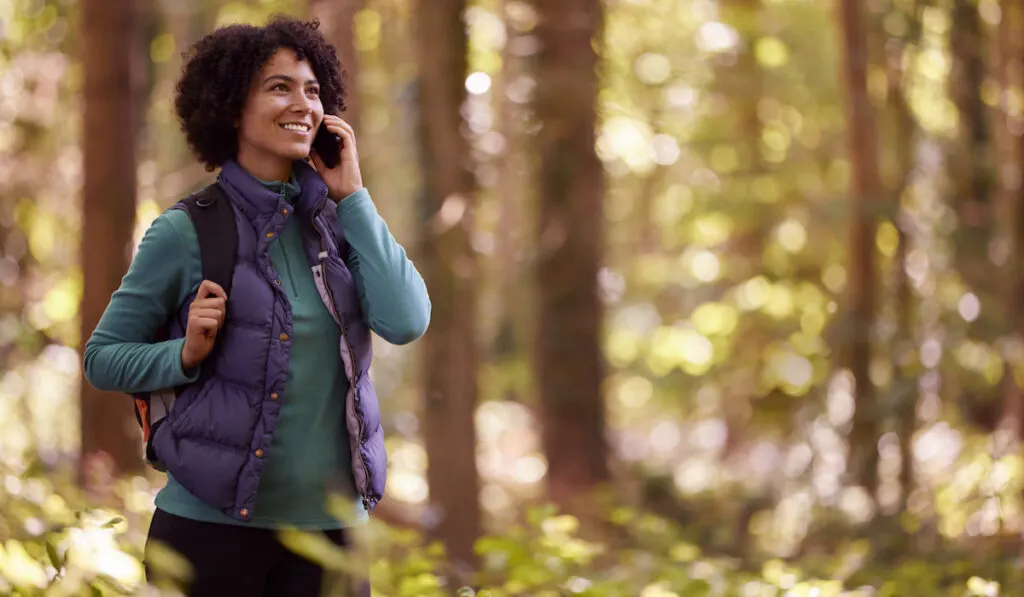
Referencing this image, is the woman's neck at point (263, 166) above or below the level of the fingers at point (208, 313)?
above

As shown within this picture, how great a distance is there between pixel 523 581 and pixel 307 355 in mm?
1993

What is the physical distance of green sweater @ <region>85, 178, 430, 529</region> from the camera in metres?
3.07

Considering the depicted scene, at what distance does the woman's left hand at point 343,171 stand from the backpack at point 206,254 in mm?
265

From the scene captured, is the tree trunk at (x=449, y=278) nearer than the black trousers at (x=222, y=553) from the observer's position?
No

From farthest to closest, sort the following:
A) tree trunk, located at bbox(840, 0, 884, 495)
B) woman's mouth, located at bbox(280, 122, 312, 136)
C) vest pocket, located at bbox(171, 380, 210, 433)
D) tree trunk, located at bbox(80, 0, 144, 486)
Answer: tree trunk, located at bbox(840, 0, 884, 495), tree trunk, located at bbox(80, 0, 144, 486), woman's mouth, located at bbox(280, 122, 312, 136), vest pocket, located at bbox(171, 380, 210, 433)

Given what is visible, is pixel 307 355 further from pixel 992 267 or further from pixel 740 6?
pixel 740 6

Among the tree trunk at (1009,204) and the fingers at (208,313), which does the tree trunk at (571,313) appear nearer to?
the tree trunk at (1009,204)

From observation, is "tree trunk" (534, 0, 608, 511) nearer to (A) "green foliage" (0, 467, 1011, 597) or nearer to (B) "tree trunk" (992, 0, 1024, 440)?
(A) "green foliage" (0, 467, 1011, 597)

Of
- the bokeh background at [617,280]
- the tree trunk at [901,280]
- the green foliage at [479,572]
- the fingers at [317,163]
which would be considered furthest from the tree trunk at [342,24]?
the fingers at [317,163]

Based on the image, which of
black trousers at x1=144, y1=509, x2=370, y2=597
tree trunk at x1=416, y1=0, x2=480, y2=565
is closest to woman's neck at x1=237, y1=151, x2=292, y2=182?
black trousers at x1=144, y1=509, x2=370, y2=597

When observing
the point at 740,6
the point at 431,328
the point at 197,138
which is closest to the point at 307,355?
the point at 197,138

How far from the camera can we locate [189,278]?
3094 mm

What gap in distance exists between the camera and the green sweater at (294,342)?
3068 millimetres

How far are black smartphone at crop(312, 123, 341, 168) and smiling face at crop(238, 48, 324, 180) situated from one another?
0.23 ft
